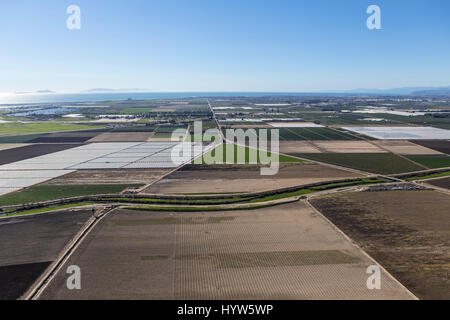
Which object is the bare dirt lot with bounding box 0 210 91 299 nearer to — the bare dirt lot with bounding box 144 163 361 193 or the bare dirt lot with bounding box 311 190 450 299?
the bare dirt lot with bounding box 144 163 361 193

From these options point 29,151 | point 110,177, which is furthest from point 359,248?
point 29,151

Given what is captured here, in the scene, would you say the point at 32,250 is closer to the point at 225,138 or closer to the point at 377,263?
the point at 377,263

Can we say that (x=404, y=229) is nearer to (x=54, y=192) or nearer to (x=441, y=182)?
(x=441, y=182)

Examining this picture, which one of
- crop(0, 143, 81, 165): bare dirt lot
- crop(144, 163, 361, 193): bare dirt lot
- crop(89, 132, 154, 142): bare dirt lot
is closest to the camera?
crop(144, 163, 361, 193): bare dirt lot

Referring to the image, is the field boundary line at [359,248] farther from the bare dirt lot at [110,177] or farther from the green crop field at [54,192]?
the green crop field at [54,192]

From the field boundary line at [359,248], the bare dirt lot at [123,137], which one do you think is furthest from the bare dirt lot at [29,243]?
the bare dirt lot at [123,137]

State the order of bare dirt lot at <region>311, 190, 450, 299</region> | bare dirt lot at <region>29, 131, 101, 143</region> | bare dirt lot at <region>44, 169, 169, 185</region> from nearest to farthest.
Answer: bare dirt lot at <region>311, 190, 450, 299</region> → bare dirt lot at <region>44, 169, 169, 185</region> → bare dirt lot at <region>29, 131, 101, 143</region>

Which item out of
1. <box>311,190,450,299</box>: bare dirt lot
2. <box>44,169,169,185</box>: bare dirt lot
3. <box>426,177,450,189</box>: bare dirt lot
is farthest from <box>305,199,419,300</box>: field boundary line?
<box>44,169,169,185</box>: bare dirt lot
